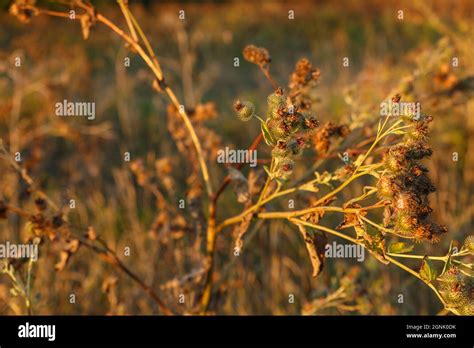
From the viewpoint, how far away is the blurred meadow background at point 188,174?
7.42 ft

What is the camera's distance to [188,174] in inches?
122

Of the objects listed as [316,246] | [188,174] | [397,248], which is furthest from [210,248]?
[188,174]

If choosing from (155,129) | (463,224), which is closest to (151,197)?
(155,129)

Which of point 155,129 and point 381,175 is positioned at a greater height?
point 155,129

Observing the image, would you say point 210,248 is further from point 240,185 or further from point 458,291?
point 458,291

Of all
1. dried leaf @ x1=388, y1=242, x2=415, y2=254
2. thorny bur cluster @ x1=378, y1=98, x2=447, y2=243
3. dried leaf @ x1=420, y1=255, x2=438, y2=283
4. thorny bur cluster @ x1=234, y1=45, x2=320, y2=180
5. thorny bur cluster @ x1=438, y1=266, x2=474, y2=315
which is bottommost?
thorny bur cluster @ x1=438, y1=266, x2=474, y2=315

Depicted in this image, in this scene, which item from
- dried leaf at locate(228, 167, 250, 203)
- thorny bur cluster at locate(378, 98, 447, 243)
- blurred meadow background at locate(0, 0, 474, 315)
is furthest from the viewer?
blurred meadow background at locate(0, 0, 474, 315)

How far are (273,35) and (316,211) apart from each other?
10318 millimetres

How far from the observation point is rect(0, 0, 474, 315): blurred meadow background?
2262 mm

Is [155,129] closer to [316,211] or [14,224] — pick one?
[14,224]

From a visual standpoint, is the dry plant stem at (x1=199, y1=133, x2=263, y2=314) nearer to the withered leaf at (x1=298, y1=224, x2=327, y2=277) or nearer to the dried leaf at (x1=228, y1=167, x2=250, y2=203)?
the dried leaf at (x1=228, y1=167, x2=250, y2=203)

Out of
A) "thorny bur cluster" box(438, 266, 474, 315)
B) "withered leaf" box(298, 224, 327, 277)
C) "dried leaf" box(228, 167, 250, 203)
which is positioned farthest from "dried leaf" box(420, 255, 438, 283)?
"dried leaf" box(228, 167, 250, 203)

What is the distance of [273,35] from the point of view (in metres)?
11.4

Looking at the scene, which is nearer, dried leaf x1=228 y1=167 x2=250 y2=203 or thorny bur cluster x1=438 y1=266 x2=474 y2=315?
thorny bur cluster x1=438 y1=266 x2=474 y2=315
